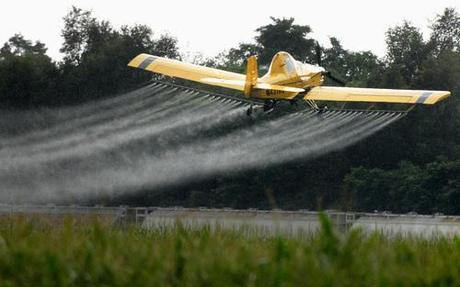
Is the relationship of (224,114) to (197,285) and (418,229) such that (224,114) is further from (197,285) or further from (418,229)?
(197,285)

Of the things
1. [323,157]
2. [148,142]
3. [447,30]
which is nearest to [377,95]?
[323,157]

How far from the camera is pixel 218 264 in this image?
2091cm

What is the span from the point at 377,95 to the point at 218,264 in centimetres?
4948

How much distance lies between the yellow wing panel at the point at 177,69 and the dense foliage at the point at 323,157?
11787mm

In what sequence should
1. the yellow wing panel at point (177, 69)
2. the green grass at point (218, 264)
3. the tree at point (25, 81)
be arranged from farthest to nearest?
the tree at point (25, 81) → the yellow wing panel at point (177, 69) → the green grass at point (218, 264)

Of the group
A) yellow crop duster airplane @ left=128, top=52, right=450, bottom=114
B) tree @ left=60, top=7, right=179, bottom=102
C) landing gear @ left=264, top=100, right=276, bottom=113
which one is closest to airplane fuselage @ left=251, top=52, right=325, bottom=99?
yellow crop duster airplane @ left=128, top=52, right=450, bottom=114

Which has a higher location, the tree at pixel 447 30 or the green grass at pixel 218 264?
the tree at pixel 447 30

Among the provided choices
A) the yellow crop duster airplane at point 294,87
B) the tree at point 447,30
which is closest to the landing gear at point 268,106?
the yellow crop duster airplane at point 294,87

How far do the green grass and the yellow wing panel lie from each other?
51480 millimetres

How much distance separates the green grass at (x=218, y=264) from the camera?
20141 mm

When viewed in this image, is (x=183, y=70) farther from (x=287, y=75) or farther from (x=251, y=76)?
(x=251, y=76)

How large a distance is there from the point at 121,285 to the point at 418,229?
28614mm

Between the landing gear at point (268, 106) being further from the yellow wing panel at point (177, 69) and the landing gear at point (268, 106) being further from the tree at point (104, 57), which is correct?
the tree at point (104, 57)

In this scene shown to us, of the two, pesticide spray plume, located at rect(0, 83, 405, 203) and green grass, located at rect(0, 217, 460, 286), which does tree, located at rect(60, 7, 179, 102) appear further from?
green grass, located at rect(0, 217, 460, 286)
